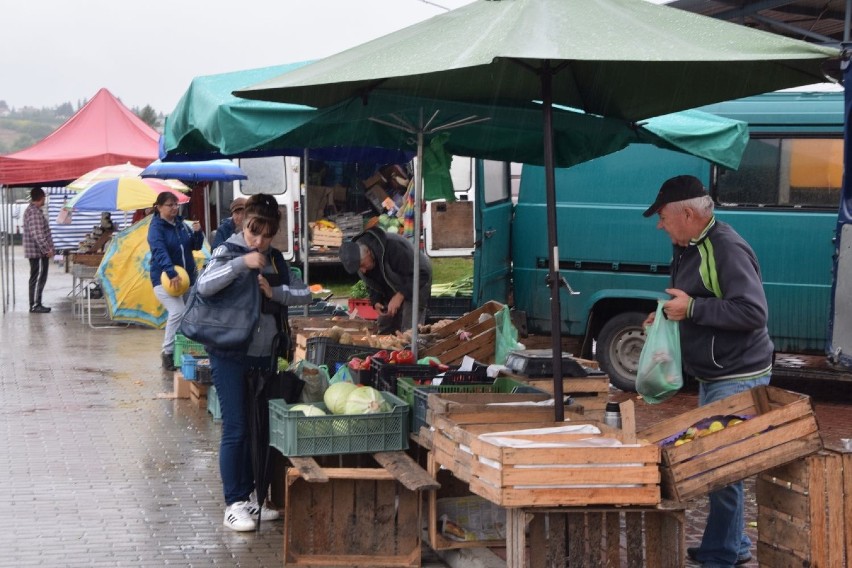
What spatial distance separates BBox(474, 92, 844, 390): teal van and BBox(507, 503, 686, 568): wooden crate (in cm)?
564

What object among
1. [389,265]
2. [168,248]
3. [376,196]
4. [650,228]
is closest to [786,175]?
[650,228]

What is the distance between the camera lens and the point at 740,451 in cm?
488

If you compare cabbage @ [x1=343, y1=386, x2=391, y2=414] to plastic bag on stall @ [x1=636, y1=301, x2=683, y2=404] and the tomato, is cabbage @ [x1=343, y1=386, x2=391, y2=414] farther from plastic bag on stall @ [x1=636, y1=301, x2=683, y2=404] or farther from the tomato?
plastic bag on stall @ [x1=636, y1=301, x2=683, y2=404]

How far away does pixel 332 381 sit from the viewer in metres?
7.02

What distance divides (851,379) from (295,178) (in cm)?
1136

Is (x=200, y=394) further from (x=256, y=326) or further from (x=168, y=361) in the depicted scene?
(x=256, y=326)

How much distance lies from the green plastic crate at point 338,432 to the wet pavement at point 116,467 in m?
0.64

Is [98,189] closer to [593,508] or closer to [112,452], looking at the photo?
[112,452]

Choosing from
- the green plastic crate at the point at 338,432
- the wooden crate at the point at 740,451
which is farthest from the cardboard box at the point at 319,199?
the wooden crate at the point at 740,451

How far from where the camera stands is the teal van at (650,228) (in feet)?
33.3

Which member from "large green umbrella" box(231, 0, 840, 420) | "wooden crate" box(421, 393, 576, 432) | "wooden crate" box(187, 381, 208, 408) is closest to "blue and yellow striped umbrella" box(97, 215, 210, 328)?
"wooden crate" box(187, 381, 208, 408)

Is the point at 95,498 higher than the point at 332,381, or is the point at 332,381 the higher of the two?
the point at 332,381

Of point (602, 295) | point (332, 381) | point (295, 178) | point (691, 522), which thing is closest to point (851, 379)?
point (602, 295)

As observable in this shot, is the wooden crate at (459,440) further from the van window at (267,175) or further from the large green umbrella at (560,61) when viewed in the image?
the van window at (267,175)
